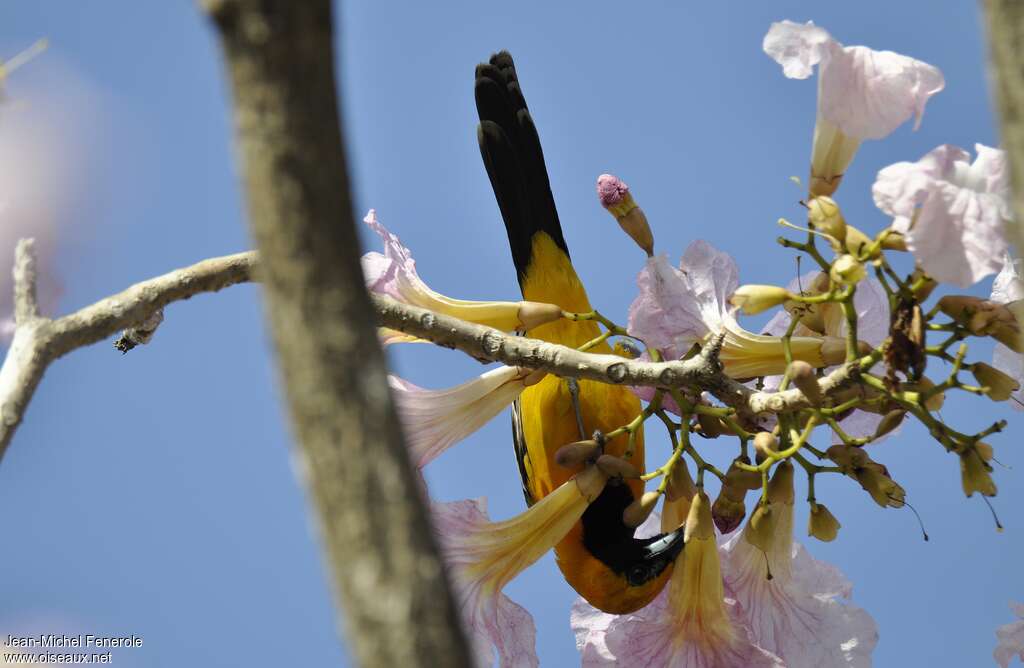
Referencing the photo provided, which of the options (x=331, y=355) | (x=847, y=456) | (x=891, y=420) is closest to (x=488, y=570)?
(x=847, y=456)

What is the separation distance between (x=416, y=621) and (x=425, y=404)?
238cm

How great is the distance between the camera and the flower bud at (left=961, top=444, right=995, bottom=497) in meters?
2.68

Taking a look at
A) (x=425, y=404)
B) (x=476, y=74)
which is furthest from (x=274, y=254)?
(x=476, y=74)

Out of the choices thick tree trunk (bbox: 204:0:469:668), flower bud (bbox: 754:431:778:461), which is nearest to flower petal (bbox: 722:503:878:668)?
flower bud (bbox: 754:431:778:461)

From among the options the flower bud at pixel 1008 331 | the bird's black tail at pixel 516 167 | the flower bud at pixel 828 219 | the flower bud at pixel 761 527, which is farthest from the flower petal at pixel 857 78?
the bird's black tail at pixel 516 167

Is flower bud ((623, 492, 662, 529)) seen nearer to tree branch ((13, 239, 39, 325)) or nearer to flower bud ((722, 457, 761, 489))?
flower bud ((722, 457, 761, 489))

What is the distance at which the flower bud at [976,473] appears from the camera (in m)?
2.68

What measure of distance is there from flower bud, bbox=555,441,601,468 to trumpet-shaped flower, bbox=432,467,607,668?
196mm

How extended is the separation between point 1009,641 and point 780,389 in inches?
39.0

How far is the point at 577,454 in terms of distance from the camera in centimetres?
333

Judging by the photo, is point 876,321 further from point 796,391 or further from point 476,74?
point 476,74

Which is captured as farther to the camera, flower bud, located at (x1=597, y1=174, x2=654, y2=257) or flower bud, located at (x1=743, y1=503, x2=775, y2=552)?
flower bud, located at (x1=597, y1=174, x2=654, y2=257)

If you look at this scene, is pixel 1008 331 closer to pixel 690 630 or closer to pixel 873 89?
pixel 873 89

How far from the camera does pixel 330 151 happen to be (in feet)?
3.15
